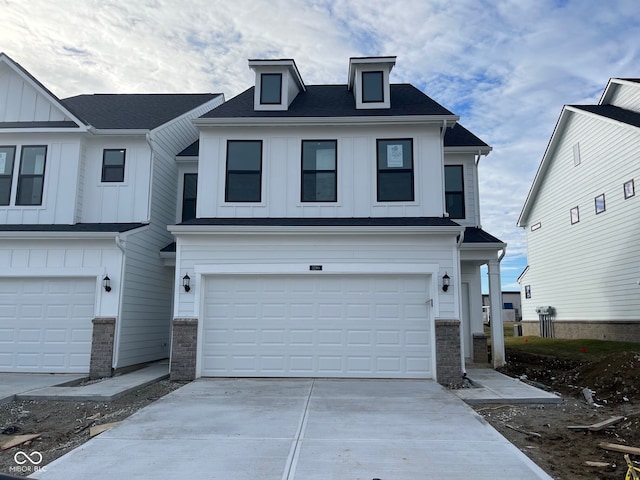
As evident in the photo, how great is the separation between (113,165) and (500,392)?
35.0 feet

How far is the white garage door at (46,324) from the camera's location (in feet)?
36.0

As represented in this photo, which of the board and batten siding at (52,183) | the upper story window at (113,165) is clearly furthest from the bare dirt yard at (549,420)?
the upper story window at (113,165)

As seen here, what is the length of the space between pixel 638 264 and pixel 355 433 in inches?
534

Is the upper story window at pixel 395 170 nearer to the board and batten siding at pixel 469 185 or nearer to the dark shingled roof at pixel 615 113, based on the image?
the board and batten siding at pixel 469 185

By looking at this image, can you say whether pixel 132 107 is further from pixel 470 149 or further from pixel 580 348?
pixel 580 348

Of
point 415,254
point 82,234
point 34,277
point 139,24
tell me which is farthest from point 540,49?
point 34,277

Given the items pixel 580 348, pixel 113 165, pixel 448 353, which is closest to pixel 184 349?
pixel 448 353

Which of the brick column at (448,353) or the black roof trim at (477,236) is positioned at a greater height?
the black roof trim at (477,236)

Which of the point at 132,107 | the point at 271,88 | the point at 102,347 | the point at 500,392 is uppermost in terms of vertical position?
the point at 132,107

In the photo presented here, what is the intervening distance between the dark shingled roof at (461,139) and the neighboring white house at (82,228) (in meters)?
7.95

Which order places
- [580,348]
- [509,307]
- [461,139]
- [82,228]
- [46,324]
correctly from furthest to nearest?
[509,307] < [580,348] < [461,139] < [82,228] < [46,324]

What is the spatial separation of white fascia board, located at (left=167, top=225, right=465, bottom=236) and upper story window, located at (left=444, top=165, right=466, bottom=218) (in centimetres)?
385

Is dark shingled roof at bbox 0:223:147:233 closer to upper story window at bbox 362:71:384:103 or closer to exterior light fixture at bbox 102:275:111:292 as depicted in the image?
exterior light fixture at bbox 102:275:111:292

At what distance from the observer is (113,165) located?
12.7m
